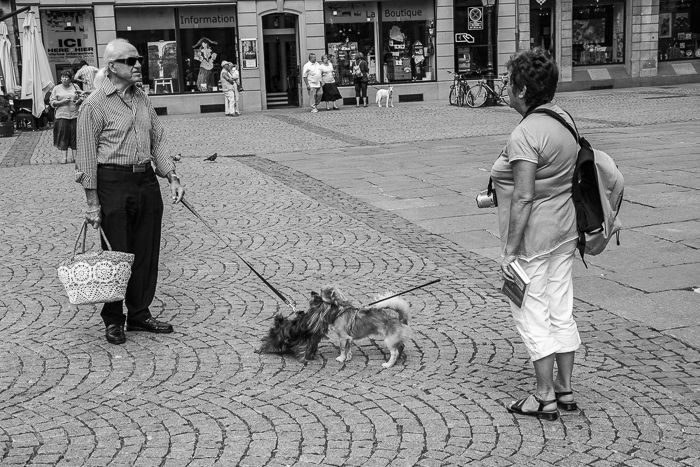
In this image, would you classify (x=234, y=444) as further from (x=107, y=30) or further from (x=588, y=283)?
(x=107, y=30)

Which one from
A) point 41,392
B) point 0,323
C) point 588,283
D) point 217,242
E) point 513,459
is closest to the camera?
point 513,459

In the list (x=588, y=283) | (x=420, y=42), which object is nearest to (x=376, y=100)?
(x=420, y=42)

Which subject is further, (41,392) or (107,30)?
(107,30)

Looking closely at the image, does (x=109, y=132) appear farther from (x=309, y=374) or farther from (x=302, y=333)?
(x=309, y=374)

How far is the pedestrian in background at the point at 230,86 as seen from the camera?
27.1 meters

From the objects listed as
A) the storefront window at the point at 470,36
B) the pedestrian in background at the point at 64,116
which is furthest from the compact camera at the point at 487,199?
the storefront window at the point at 470,36

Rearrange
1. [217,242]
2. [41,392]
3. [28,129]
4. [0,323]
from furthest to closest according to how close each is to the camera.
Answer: [28,129] < [217,242] < [0,323] < [41,392]

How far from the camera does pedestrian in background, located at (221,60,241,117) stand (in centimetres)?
2714

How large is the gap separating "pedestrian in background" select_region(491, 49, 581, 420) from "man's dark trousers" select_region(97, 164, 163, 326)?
8.61 feet

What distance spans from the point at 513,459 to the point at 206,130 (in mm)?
19417

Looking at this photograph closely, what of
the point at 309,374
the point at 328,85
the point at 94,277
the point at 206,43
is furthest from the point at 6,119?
the point at 309,374

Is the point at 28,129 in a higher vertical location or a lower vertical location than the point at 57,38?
lower

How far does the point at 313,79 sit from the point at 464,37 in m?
6.36

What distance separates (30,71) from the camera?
2222 centimetres
